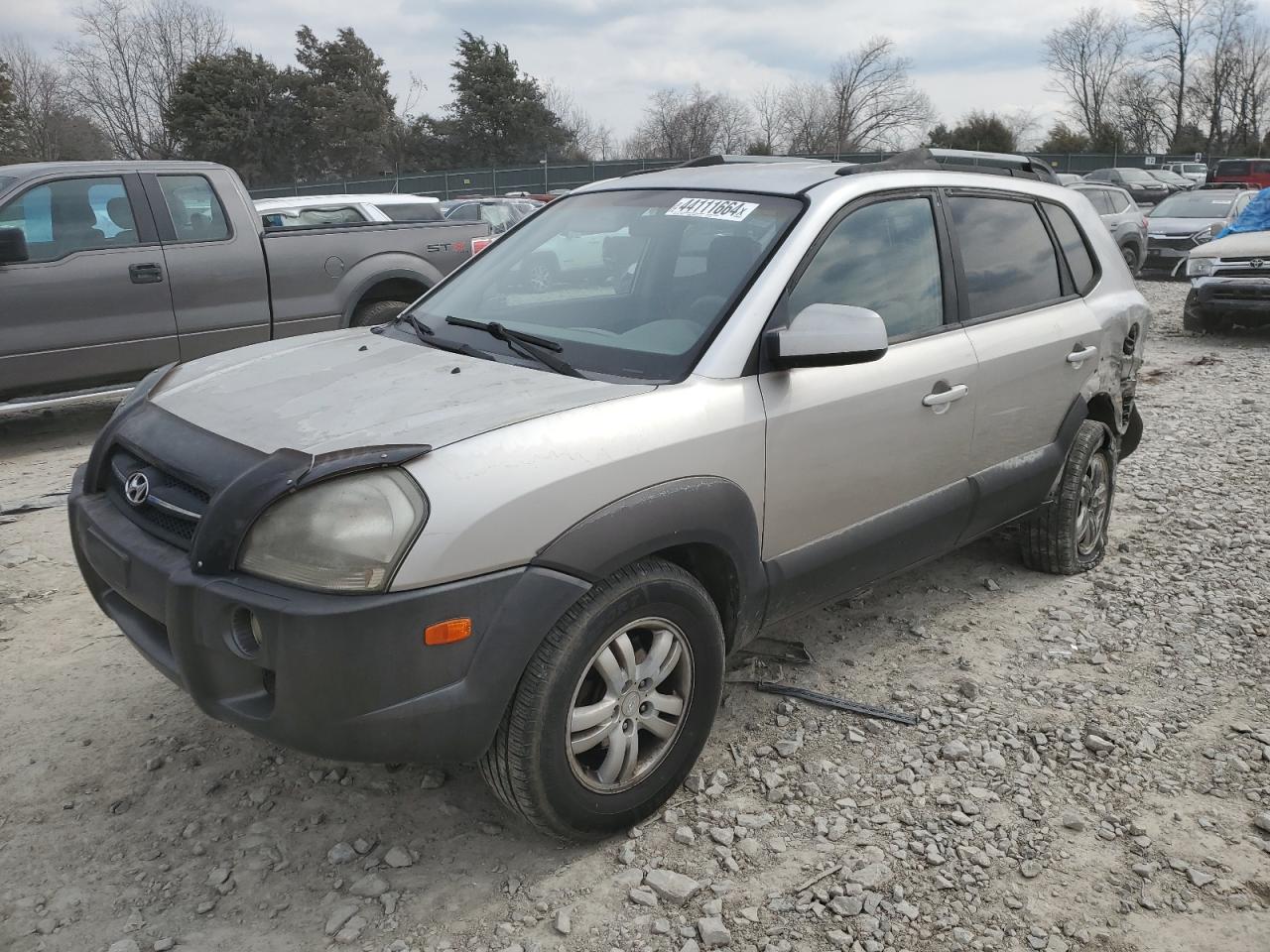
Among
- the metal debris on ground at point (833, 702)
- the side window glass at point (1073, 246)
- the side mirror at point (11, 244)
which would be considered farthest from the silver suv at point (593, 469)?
the side mirror at point (11, 244)

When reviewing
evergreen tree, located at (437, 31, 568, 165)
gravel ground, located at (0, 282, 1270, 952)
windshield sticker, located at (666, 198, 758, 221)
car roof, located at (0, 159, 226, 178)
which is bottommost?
gravel ground, located at (0, 282, 1270, 952)

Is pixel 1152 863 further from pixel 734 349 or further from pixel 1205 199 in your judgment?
pixel 1205 199

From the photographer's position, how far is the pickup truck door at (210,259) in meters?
7.02

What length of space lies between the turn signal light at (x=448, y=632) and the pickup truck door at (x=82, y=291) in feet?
18.4

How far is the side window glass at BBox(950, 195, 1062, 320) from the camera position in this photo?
12.2 ft

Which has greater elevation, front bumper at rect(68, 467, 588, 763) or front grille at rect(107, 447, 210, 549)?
front grille at rect(107, 447, 210, 549)

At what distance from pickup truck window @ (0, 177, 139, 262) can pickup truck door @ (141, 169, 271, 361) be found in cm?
22

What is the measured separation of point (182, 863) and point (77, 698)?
113cm

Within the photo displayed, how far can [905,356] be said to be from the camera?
333cm

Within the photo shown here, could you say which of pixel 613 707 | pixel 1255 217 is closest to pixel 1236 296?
pixel 1255 217

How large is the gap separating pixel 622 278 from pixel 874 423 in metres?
0.95

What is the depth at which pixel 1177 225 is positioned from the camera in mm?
17344

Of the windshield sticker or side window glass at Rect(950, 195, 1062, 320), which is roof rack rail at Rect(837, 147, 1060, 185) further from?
the windshield sticker

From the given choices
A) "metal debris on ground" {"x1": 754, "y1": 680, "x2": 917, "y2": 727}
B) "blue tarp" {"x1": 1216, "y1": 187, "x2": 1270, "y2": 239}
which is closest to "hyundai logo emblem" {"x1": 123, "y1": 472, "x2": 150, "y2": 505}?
"metal debris on ground" {"x1": 754, "y1": 680, "x2": 917, "y2": 727}
